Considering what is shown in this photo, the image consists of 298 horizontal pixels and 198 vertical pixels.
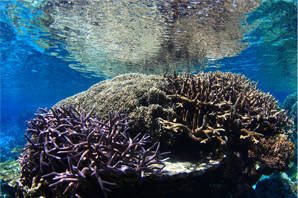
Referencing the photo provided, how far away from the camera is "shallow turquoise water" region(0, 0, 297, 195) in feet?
31.2

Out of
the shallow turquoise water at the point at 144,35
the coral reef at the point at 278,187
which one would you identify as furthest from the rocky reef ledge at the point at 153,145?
the shallow turquoise water at the point at 144,35

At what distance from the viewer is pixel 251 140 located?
367 cm

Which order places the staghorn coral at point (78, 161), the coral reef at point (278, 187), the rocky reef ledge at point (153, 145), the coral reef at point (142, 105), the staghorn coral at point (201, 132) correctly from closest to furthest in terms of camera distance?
the staghorn coral at point (78, 161)
the rocky reef ledge at point (153, 145)
the staghorn coral at point (201, 132)
the coral reef at point (142, 105)
the coral reef at point (278, 187)

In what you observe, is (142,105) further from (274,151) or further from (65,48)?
(65,48)

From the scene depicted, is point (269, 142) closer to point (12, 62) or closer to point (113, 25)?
point (113, 25)

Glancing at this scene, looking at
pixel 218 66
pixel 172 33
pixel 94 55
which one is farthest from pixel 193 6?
pixel 218 66

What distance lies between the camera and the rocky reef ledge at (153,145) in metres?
2.29

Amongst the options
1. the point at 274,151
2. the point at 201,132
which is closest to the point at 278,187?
the point at 274,151

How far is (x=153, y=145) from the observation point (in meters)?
2.40

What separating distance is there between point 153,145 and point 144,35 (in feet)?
40.5

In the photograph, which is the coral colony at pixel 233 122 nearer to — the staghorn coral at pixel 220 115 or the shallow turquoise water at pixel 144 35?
the staghorn coral at pixel 220 115

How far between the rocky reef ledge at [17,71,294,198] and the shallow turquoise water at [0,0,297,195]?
25.6ft

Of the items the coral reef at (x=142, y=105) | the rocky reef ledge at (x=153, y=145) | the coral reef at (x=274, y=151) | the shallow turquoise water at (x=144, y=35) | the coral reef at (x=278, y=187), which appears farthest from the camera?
the shallow turquoise water at (x=144, y=35)

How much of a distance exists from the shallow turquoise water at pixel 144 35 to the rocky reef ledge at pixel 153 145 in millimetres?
7797
